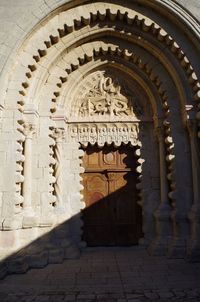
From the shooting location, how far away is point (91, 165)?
6949mm

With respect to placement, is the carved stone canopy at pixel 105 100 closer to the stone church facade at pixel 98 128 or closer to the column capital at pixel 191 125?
the stone church facade at pixel 98 128

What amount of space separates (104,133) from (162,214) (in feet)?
6.96

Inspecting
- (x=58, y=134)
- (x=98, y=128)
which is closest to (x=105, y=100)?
(x=98, y=128)

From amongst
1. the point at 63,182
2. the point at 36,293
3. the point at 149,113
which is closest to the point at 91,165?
the point at 63,182

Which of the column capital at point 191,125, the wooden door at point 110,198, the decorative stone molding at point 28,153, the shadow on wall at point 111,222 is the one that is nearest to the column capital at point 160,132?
the column capital at point 191,125

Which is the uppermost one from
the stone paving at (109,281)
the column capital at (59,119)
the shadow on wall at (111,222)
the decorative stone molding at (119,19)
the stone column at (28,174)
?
the decorative stone molding at (119,19)

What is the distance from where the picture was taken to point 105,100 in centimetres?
699

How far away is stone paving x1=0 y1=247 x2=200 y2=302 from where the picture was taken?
12.7 ft

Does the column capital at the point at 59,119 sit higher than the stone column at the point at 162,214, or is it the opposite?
the column capital at the point at 59,119

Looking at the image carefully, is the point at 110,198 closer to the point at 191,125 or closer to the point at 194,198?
the point at 194,198

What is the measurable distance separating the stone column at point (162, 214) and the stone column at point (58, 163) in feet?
6.53

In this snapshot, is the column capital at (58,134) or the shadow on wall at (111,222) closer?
the column capital at (58,134)

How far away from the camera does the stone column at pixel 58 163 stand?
6.23m

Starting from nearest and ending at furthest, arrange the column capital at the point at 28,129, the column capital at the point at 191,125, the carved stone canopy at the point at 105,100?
the column capital at the point at 28,129, the column capital at the point at 191,125, the carved stone canopy at the point at 105,100
